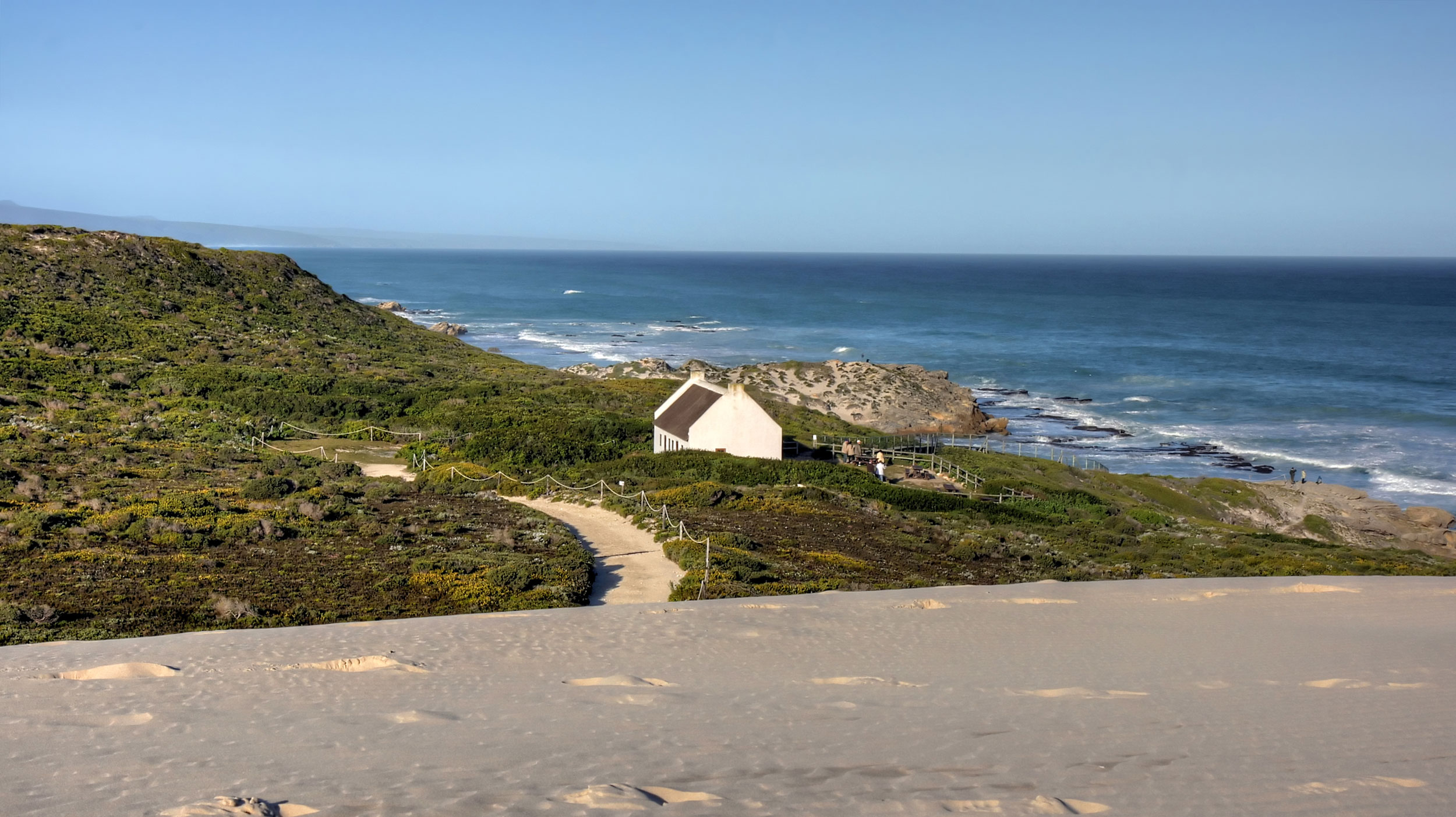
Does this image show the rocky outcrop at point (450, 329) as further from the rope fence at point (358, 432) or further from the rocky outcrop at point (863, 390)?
the rope fence at point (358, 432)

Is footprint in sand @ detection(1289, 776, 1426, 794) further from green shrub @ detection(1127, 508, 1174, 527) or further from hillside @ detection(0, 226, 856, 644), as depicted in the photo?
green shrub @ detection(1127, 508, 1174, 527)

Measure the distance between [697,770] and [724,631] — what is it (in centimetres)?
573

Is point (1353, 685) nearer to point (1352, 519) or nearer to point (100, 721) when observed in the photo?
point (100, 721)

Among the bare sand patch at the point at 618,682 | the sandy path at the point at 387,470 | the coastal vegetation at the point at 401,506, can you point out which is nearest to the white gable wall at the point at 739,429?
the coastal vegetation at the point at 401,506

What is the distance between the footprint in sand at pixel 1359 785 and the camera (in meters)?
9.41

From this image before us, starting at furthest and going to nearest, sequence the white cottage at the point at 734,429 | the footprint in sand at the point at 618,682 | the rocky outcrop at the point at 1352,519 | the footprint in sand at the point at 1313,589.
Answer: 1. the rocky outcrop at the point at 1352,519
2. the white cottage at the point at 734,429
3. the footprint in sand at the point at 1313,589
4. the footprint in sand at the point at 618,682

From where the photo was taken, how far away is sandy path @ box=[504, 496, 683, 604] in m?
18.7

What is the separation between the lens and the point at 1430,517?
38812 mm

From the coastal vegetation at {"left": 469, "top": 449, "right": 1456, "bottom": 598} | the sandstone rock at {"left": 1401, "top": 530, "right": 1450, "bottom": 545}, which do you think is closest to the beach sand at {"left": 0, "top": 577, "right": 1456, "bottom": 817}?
the coastal vegetation at {"left": 469, "top": 449, "right": 1456, "bottom": 598}

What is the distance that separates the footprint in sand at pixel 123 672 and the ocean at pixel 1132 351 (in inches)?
1837

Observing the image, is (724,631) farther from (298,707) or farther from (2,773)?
(2,773)

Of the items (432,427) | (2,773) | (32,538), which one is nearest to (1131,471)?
(432,427)

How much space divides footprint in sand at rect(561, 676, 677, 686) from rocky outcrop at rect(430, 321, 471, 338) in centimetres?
9188

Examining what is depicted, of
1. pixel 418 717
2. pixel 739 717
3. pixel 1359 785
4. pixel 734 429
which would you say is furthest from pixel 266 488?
pixel 1359 785
